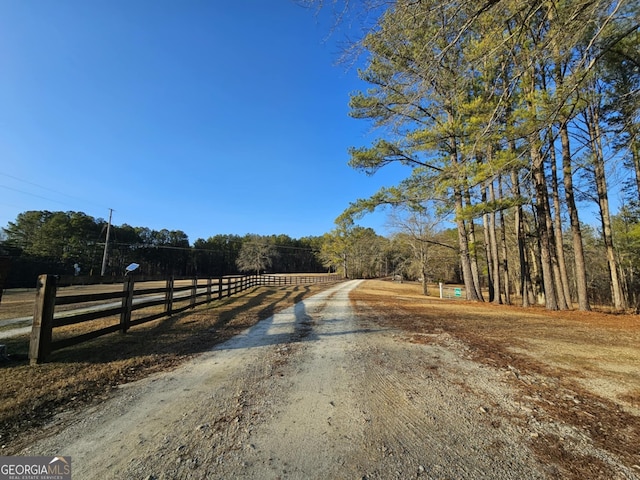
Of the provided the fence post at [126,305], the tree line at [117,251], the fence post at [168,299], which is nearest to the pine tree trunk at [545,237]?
the fence post at [168,299]

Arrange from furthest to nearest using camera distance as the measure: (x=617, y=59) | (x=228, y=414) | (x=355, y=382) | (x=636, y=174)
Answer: (x=636, y=174) < (x=617, y=59) < (x=355, y=382) < (x=228, y=414)

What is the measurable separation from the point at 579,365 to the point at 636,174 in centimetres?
→ 1436

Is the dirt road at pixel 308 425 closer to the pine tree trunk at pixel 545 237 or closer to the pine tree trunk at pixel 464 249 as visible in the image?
the pine tree trunk at pixel 545 237

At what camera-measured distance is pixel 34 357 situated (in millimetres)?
3934

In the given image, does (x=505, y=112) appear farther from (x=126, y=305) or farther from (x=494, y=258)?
(x=126, y=305)

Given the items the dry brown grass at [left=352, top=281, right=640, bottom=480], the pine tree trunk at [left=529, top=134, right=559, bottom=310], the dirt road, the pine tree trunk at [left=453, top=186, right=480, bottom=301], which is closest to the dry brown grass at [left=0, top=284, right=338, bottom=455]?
the dirt road

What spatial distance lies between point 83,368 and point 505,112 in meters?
13.5

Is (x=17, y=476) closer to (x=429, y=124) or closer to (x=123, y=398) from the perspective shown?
(x=123, y=398)

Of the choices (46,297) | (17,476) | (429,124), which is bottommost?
(17,476)

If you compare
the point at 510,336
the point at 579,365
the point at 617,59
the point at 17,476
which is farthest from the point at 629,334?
the point at 17,476

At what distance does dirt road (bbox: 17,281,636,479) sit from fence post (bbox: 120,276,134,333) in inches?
109

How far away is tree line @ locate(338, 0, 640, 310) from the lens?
4.52 metres

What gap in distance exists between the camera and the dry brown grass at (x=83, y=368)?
8.72 ft

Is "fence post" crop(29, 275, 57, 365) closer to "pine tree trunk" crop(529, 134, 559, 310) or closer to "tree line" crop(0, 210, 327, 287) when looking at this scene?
"tree line" crop(0, 210, 327, 287)
